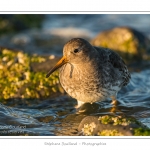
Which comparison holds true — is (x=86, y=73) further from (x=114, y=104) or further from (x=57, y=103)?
(x=57, y=103)

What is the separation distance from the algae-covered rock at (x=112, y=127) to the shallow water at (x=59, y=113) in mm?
466

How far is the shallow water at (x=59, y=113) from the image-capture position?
858 cm

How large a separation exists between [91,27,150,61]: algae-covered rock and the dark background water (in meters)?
1.09

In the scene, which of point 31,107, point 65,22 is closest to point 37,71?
point 31,107

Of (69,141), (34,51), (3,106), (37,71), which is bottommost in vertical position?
(69,141)

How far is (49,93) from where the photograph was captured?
10.9 m

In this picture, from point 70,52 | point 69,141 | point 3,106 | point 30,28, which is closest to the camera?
point 69,141

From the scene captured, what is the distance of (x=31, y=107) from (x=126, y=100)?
259 cm

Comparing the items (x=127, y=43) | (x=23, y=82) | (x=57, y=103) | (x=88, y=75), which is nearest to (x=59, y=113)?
(x=57, y=103)

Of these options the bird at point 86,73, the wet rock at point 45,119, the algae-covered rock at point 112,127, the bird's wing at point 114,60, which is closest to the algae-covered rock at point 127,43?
the bird's wing at point 114,60

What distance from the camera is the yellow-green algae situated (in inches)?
421

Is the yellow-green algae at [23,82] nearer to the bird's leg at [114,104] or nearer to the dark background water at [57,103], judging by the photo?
the dark background water at [57,103]

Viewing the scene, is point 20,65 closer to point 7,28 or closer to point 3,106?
point 3,106

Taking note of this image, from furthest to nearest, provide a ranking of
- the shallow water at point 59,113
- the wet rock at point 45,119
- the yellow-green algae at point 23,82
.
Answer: the yellow-green algae at point 23,82, the wet rock at point 45,119, the shallow water at point 59,113
